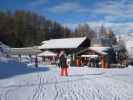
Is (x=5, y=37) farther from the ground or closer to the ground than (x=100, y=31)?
closer to the ground

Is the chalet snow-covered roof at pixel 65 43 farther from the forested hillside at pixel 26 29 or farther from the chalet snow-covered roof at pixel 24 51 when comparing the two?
the forested hillside at pixel 26 29

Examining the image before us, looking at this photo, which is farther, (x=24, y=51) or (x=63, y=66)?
(x=24, y=51)

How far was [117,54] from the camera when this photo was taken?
5619 centimetres

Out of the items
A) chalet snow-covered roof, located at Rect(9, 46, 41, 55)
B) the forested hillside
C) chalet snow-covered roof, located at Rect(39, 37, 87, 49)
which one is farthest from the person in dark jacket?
the forested hillside

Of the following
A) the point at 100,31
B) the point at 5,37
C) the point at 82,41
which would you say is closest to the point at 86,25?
the point at 100,31

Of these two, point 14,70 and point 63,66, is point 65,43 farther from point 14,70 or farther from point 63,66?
point 63,66

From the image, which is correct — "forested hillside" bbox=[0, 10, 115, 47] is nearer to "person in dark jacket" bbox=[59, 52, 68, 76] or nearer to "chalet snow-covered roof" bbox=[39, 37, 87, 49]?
"chalet snow-covered roof" bbox=[39, 37, 87, 49]

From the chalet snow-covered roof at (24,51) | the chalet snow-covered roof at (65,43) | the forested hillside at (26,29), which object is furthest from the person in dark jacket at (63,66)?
the forested hillside at (26,29)

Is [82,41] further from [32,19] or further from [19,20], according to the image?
[32,19]

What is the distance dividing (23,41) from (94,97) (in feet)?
285

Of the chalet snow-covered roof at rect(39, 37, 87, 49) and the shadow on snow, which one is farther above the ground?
the chalet snow-covered roof at rect(39, 37, 87, 49)

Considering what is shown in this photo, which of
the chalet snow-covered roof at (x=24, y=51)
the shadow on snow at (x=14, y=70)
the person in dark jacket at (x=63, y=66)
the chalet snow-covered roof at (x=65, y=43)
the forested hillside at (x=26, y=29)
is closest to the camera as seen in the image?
the person in dark jacket at (x=63, y=66)

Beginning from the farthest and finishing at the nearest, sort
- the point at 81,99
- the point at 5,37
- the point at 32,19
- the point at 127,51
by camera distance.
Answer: the point at 32,19 → the point at 5,37 → the point at 127,51 → the point at 81,99

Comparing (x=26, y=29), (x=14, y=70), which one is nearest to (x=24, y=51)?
(x=26, y=29)
